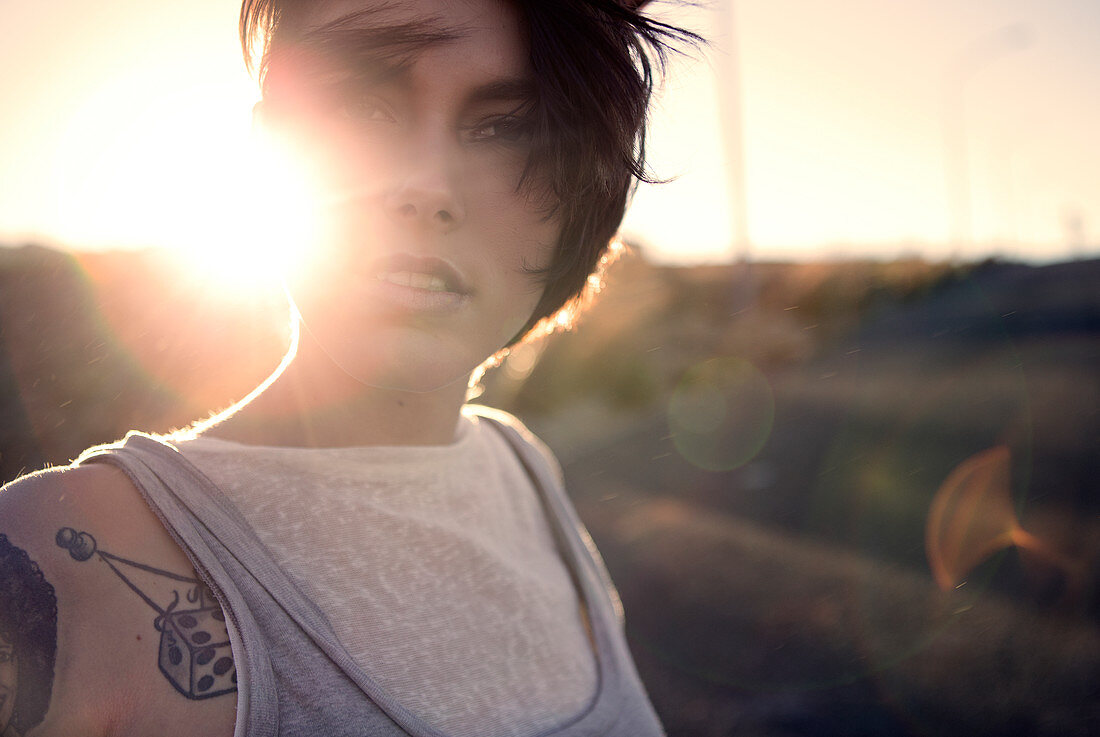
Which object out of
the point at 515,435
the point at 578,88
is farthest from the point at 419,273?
the point at 515,435

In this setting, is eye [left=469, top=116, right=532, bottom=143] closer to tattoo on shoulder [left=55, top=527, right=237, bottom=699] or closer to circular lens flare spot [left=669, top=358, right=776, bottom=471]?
tattoo on shoulder [left=55, top=527, right=237, bottom=699]

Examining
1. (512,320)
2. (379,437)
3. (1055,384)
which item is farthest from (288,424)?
(1055,384)

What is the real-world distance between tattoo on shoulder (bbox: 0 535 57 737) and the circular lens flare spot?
898 cm

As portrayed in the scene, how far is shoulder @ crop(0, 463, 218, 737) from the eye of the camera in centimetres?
96

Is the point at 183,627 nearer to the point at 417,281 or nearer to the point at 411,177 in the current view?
the point at 417,281

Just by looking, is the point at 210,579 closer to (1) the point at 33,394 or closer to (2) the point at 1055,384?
(1) the point at 33,394

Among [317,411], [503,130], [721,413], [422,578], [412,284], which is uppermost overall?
[503,130]

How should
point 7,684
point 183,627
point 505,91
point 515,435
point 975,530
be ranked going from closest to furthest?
1. point 7,684
2. point 183,627
3. point 505,91
4. point 515,435
5. point 975,530

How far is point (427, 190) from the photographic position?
51.1 inches

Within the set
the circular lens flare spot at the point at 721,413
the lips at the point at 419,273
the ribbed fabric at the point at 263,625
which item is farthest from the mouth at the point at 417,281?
the circular lens flare spot at the point at 721,413

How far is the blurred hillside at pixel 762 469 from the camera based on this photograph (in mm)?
1974

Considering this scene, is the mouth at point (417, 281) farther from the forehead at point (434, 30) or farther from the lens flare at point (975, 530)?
the lens flare at point (975, 530)

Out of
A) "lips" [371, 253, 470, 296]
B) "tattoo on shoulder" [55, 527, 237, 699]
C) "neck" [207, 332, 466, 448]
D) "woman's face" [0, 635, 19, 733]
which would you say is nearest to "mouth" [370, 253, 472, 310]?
"lips" [371, 253, 470, 296]

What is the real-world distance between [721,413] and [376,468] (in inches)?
489
